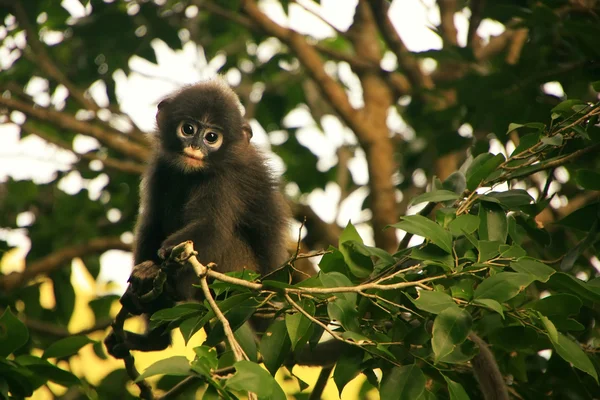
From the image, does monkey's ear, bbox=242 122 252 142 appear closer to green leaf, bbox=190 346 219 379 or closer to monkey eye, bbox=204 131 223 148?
monkey eye, bbox=204 131 223 148

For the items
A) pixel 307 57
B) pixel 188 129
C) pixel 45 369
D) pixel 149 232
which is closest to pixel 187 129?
pixel 188 129

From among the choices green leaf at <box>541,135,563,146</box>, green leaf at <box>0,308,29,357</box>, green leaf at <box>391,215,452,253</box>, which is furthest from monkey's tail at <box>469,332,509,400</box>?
green leaf at <box>0,308,29,357</box>

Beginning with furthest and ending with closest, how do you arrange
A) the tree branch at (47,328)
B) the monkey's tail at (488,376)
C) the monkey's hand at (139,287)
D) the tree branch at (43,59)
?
the tree branch at (43,59), the tree branch at (47,328), the monkey's hand at (139,287), the monkey's tail at (488,376)

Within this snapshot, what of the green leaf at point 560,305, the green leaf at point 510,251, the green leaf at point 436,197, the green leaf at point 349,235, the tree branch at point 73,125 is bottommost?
the tree branch at point 73,125

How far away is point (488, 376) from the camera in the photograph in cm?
295

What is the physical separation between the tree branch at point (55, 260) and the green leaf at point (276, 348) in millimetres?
3281

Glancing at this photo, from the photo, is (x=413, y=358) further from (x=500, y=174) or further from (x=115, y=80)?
(x=115, y=80)

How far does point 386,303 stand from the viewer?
250 centimetres

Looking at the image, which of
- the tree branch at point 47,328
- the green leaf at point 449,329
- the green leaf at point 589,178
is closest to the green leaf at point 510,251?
the green leaf at point 449,329

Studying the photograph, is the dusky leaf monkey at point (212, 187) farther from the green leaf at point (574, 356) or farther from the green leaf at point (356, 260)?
the green leaf at point (574, 356)

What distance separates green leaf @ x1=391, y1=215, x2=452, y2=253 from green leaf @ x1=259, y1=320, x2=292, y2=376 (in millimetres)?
559

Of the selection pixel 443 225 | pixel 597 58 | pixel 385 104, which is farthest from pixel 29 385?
pixel 385 104

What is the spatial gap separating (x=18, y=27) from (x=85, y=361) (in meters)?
2.74

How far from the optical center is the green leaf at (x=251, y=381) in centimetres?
191
